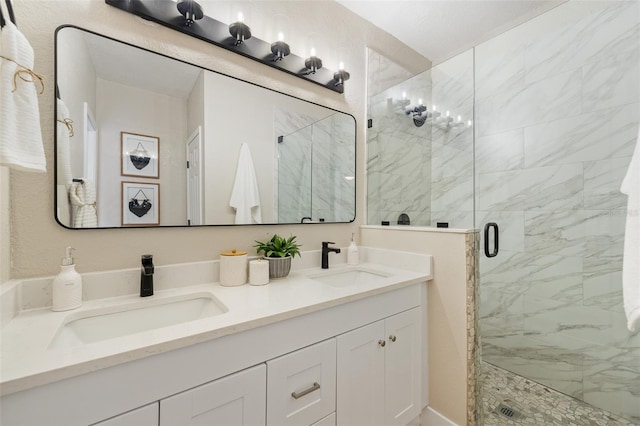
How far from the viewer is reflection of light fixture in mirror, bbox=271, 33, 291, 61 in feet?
4.89

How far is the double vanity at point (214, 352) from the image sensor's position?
2.13 ft

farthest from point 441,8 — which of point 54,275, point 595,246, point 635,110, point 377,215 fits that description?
point 54,275

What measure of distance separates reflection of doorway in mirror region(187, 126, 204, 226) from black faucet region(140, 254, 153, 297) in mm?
232

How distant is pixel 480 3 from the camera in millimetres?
1910

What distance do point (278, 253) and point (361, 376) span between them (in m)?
0.68

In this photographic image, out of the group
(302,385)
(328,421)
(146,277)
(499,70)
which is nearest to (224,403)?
(302,385)

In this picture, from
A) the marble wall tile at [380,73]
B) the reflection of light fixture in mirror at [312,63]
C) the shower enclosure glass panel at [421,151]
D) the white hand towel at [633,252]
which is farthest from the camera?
the marble wall tile at [380,73]

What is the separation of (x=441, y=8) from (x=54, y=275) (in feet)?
8.74

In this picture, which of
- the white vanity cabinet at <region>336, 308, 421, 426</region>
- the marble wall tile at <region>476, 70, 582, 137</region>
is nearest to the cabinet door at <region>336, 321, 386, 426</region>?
the white vanity cabinet at <region>336, 308, 421, 426</region>

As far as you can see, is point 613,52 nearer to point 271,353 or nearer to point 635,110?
point 635,110

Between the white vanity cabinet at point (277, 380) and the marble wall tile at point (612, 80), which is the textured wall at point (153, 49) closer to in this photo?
the white vanity cabinet at point (277, 380)

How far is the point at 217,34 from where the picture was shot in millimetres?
1343

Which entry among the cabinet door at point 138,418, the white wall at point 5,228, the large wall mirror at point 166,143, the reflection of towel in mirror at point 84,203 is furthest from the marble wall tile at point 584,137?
the white wall at point 5,228

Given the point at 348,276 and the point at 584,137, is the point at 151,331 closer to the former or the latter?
the point at 348,276
